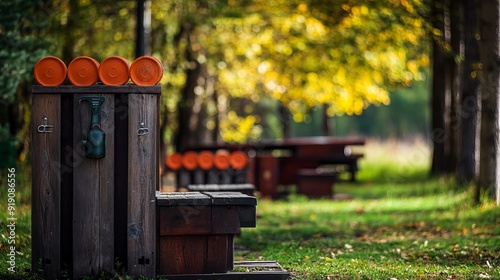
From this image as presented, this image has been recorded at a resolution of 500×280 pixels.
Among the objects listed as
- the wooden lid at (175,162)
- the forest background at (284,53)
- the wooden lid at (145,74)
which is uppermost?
the forest background at (284,53)

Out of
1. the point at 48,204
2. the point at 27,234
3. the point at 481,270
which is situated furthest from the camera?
the point at 27,234

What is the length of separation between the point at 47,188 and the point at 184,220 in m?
1.23

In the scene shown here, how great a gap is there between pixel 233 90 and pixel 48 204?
25.1 metres

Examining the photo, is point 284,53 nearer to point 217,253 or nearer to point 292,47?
point 292,47

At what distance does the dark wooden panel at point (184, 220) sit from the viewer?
848 centimetres

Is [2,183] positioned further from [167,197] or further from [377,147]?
[377,147]

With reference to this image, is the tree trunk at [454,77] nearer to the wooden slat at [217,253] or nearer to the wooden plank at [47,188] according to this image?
the wooden slat at [217,253]

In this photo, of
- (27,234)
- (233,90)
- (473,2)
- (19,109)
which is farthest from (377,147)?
(27,234)

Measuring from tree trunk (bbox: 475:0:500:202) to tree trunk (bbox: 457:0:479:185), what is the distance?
6.97 ft

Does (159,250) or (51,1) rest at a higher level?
(51,1)

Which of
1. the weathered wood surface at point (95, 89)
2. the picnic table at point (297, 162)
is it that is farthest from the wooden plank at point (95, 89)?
the picnic table at point (297, 162)

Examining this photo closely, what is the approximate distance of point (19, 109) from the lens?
17859 millimetres

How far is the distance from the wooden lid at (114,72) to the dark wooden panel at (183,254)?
Answer: 4.76 ft

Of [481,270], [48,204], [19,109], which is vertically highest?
[19,109]
